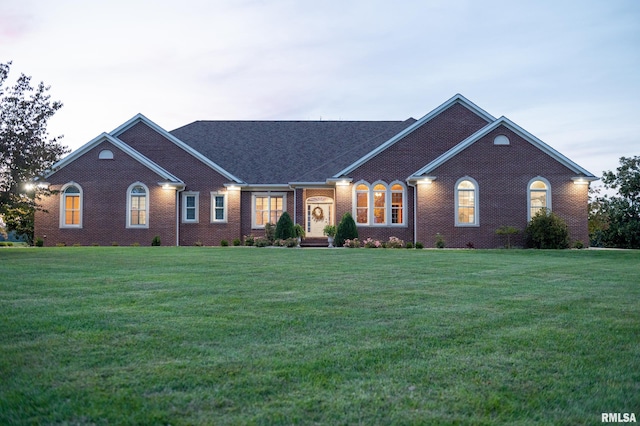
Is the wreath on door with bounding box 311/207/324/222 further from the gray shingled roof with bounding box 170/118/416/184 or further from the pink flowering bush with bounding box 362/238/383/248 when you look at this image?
the pink flowering bush with bounding box 362/238/383/248

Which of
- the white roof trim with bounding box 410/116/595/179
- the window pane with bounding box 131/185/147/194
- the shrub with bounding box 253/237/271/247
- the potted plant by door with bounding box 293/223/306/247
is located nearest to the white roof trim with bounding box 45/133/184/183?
the window pane with bounding box 131/185/147/194

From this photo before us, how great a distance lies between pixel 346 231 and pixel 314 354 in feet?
62.5

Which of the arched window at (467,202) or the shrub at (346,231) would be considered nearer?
the arched window at (467,202)

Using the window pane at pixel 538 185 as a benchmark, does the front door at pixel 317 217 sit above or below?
below

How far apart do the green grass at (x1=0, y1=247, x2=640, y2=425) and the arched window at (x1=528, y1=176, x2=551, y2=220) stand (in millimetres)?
15169

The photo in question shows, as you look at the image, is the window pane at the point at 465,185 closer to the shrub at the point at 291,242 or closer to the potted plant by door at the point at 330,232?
the potted plant by door at the point at 330,232

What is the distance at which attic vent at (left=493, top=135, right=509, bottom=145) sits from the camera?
22.9m

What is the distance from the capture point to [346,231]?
23.4 meters

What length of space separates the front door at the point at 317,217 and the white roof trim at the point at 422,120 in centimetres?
293

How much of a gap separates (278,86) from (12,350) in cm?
3496

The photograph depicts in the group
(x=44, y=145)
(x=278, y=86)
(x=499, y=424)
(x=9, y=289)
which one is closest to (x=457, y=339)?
(x=499, y=424)

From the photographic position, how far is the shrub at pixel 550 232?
21.8 metres

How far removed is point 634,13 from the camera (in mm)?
18422

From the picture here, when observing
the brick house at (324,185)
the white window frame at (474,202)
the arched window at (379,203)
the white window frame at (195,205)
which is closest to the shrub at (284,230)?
the brick house at (324,185)
